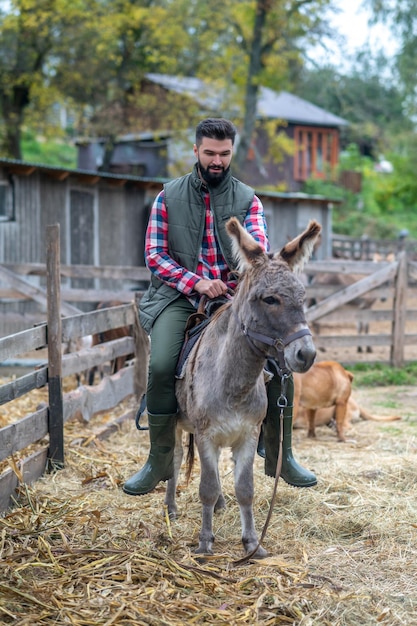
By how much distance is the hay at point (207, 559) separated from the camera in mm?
3730

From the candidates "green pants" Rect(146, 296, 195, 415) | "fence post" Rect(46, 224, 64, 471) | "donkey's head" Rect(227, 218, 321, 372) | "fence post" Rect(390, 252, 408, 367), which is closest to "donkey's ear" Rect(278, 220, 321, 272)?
"donkey's head" Rect(227, 218, 321, 372)

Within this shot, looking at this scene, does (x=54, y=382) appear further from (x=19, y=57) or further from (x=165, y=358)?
(x=19, y=57)

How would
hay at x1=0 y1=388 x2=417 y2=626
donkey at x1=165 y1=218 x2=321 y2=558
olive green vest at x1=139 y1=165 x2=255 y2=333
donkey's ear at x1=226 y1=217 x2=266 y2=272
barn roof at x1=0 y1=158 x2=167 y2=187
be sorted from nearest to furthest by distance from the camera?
1. hay at x1=0 y1=388 x2=417 y2=626
2. donkey at x1=165 y1=218 x2=321 y2=558
3. donkey's ear at x1=226 y1=217 x2=266 y2=272
4. olive green vest at x1=139 y1=165 x2=255 y2=333
5. barn roof at x1=0 y1=158 x2=167 y2=187

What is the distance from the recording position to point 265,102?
3975cm

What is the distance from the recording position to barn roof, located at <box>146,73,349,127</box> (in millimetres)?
28250

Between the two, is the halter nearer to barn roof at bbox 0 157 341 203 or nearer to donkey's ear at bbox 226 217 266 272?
donkey's ear at bbox 226 217 266 272

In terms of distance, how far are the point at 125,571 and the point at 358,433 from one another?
4.48m

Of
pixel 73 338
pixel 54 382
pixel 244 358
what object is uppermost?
pixel 244 358

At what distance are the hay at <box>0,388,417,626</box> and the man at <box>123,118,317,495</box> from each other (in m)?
0.46

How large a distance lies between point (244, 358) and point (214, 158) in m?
1.26

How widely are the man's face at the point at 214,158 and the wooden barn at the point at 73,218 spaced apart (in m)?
10.7

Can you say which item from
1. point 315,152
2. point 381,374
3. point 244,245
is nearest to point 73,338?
point 244,245

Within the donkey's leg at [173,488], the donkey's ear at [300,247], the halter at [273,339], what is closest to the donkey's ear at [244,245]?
the donkey's ear at [300,247]

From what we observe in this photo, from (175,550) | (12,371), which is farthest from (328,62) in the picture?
(175,550)
